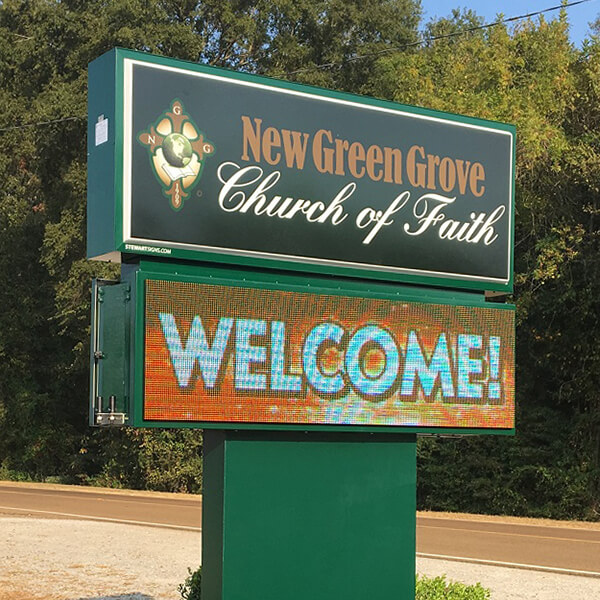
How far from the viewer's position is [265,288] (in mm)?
8625

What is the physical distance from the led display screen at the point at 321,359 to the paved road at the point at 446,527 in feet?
23.6

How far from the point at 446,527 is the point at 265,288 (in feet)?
51.4

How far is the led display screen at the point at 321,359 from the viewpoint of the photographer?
8094 millimetres

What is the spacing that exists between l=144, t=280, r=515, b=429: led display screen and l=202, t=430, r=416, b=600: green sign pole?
29 cm

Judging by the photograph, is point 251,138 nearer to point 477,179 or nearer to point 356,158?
point 356,158

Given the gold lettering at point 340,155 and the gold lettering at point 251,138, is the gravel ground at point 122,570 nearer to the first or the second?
the gold lettering at point 340,155

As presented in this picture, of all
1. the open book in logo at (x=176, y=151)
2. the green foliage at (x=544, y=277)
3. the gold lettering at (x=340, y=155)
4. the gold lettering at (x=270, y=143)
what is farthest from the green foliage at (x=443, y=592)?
the green foliage at (x=544, y=277)

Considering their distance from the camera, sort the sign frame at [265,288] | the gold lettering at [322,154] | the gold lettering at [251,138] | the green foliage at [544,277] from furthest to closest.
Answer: the green foliage at [544,277] → the gold lettering at [322,154] → the gold lettering at [251,138] → the sign frame at [265,288]

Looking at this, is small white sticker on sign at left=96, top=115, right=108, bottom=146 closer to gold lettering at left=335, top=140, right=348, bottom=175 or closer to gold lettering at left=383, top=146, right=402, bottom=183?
gold lettering at left=335, top=140, right=348, bottom=175

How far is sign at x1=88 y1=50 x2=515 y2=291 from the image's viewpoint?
26.6ft

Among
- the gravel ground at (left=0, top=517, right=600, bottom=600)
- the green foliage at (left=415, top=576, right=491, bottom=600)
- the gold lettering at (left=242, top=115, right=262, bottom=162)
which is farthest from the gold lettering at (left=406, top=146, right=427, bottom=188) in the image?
the gravel ground at (left=0, top=517, right=600, bottom=600)

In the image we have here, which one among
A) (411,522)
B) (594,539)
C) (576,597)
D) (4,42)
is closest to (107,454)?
(4,42)

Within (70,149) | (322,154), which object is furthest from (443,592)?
(70,149)

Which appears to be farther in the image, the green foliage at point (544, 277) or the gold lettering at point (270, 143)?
the green foliage at point (544, 277)
